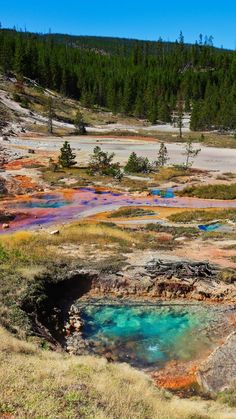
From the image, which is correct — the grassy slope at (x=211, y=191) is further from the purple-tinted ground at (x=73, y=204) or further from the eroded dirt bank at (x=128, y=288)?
the eroded dirt bank at (x=128, y=288)

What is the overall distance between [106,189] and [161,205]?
32.5 ft

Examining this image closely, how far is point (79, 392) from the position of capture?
11227 mm

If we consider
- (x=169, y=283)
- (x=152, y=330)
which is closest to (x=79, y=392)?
(x=152, y=330)

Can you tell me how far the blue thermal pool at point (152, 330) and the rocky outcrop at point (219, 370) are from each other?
1.22 meters

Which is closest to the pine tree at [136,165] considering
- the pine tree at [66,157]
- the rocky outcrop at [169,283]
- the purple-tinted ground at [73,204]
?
the pine tree at [66,157]

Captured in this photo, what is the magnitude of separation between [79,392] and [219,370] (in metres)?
6.67

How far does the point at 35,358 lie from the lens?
13.2 meters

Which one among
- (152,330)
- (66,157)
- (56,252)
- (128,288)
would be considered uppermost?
(66,157)

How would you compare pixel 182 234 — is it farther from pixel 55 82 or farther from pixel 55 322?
pixel 55 82

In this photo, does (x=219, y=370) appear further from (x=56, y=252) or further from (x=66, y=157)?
(x=66, y=157)

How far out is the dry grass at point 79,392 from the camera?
33.7 feet

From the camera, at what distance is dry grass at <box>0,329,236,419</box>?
10.3 meters

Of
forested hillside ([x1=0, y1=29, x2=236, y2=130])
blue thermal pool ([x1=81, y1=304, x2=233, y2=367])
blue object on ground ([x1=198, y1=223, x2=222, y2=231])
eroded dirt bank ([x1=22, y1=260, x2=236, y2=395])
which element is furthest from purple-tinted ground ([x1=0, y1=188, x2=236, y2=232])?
forested hillside ([x1=0, y1=29, x2=236, y2=130])

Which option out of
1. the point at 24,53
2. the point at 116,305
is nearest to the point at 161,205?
the point at 116,305
